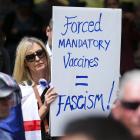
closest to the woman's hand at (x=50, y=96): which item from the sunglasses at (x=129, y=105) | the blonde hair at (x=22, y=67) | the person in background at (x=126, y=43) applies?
the blonde hair at (x=22, y=67)

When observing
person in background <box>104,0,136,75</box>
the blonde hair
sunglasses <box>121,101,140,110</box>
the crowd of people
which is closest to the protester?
the crowd of people

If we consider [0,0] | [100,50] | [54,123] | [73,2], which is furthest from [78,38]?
[0,0]

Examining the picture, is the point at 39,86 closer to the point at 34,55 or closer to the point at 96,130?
the point at 34,55

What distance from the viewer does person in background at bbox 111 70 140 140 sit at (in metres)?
2.63

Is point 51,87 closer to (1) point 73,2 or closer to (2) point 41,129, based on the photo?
(2) point 41,129

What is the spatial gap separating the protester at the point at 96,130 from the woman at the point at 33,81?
3345mm

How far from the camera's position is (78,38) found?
20.1ft

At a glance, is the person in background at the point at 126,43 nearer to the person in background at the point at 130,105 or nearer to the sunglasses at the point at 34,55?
the sunglasses at the point at 34,55

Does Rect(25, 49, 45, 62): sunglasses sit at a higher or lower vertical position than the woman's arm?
higher

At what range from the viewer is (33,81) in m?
6.10

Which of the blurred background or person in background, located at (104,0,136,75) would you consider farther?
the blurred background

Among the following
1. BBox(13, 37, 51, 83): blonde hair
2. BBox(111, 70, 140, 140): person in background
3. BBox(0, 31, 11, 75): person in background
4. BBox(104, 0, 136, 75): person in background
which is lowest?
BBox(104, 0, 136, 75): person in background

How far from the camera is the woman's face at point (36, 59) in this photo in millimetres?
6133

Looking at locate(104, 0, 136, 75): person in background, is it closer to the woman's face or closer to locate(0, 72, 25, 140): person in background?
the woman's face
